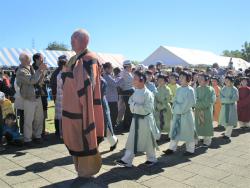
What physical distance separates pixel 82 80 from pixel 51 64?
48.8 feet

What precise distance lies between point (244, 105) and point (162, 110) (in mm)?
2995

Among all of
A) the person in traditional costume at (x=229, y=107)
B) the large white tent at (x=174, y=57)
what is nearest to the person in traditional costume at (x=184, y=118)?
the person in traditional costume at (x=229, y=107)

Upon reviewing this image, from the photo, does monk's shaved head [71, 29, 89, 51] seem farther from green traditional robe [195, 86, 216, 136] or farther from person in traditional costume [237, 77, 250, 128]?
person in traditional costume [237, 77, 250, 128]

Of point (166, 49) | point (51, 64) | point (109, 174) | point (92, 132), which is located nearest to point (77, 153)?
point (92, 132)

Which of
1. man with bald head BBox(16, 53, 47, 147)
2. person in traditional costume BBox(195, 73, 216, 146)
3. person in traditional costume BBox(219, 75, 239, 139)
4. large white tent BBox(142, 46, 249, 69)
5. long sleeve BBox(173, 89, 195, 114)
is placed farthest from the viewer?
large white tent BBox(142, 46, 249, 69)

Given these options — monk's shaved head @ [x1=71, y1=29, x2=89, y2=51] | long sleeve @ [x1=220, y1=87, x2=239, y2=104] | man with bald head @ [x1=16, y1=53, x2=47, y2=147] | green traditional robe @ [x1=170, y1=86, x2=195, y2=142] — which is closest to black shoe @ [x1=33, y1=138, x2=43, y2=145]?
man with bald head @ [x1=16, y1=53, x2=47, y2=147]

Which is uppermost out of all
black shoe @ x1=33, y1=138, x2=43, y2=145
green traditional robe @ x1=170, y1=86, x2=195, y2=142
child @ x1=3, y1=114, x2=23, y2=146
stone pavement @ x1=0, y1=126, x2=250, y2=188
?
green traditional robe @ x1=170, y1=86, x2=195, y2=142

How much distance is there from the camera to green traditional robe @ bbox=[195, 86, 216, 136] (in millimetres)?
7203

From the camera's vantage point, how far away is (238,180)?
16.5ft

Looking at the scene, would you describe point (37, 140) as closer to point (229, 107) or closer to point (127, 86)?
point (127, 86)

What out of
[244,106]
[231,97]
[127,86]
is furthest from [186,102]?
[244,106]

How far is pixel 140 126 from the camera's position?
18.5 ft

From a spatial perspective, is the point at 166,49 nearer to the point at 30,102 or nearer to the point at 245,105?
the point at 245,105

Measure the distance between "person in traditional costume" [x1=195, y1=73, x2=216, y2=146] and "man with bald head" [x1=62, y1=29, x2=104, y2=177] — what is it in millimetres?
3253
